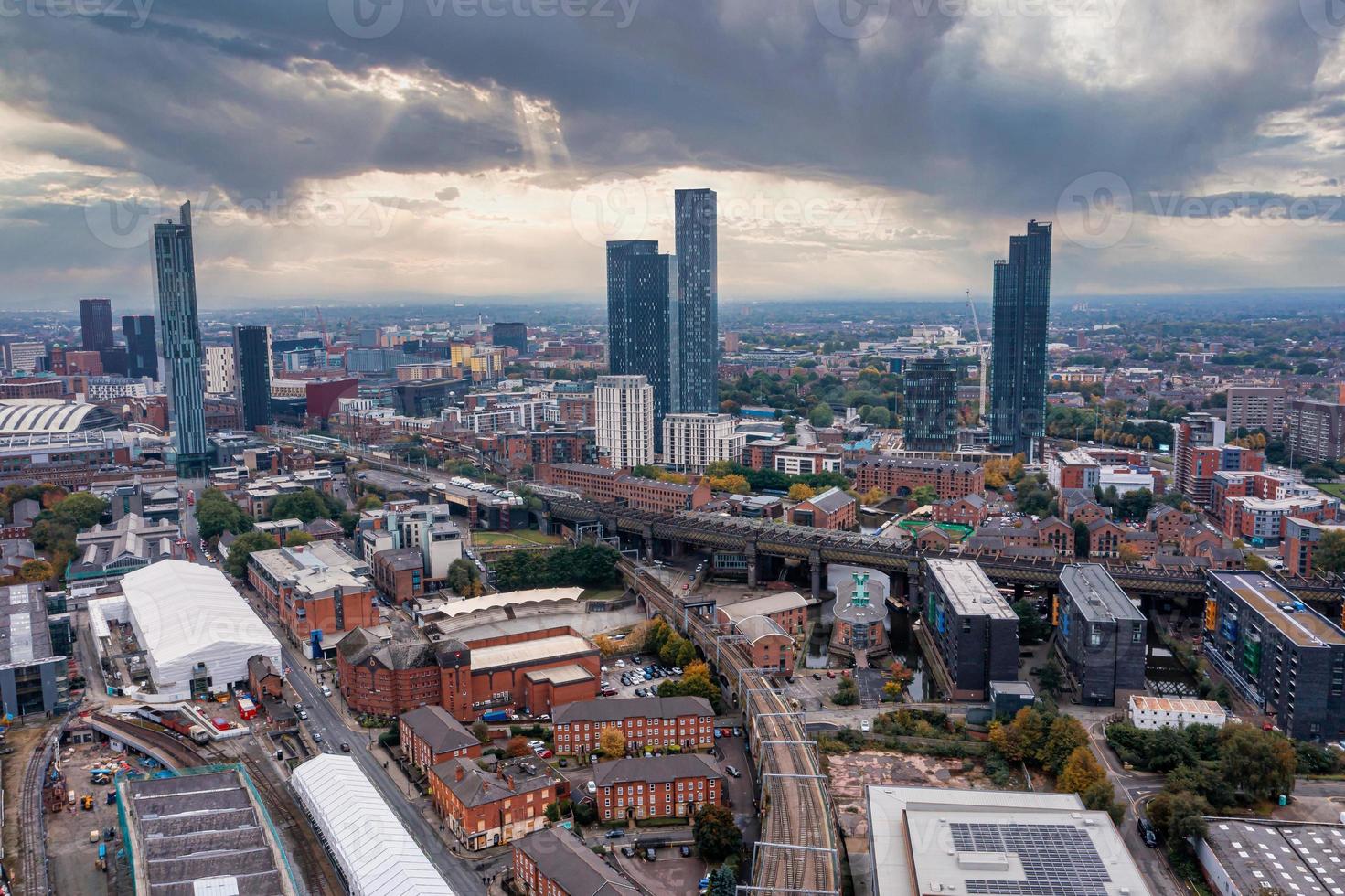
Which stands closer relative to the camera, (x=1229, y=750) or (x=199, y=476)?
(x=1229, y=750)

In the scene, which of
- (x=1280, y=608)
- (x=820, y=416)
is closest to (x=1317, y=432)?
(x=820, y=416)

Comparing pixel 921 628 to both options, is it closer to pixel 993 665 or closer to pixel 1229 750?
pixel 993 665

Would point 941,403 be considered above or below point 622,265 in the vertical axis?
below

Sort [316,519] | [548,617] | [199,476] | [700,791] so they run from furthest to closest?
[199,476] < [316,519] < [548,617] < [700,791]

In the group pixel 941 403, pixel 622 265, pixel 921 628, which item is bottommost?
pixel 921 628

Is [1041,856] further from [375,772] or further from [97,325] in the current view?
[97,325]

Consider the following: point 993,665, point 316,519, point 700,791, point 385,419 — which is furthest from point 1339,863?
point 385,419

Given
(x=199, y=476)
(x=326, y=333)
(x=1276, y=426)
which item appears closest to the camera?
(x=199, y=476)
